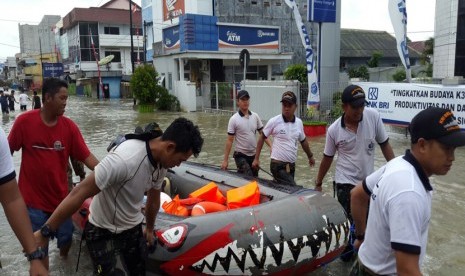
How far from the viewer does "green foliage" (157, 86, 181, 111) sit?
21750 mm

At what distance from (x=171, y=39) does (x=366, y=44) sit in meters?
24.9

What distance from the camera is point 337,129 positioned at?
397 centimetres

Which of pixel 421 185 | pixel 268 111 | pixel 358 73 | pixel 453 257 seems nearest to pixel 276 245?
pixel 421 185

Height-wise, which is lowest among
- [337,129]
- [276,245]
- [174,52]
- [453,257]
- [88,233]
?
[453,257]

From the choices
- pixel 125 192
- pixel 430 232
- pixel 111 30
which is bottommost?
pixel 430 232

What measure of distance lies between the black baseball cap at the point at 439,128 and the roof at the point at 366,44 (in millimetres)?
37422

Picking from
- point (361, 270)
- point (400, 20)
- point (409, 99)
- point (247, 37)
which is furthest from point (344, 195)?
point (247, 37)

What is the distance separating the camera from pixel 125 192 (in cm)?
260

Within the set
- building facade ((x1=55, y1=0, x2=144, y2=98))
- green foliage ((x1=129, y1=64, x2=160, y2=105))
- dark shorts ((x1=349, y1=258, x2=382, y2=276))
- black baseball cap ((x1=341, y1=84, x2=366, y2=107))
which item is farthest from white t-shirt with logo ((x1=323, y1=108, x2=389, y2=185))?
building facade ((x1=55, y1=0, x2=144, y2=98))

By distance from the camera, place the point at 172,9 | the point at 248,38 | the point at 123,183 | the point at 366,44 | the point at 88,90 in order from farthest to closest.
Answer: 1. the point at 88,90
2. the point at 366,44
3. the point at 172,9
4. the point at 248,38
5. the point at 123,183

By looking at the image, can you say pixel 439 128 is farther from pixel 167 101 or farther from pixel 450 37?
pixel 167 101

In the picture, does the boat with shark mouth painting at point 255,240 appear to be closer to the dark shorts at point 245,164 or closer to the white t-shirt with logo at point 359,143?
the white t-shirt with logo at point 359,143

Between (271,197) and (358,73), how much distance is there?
85.6 feet

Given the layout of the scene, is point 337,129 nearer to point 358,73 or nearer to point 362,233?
point 362,233
